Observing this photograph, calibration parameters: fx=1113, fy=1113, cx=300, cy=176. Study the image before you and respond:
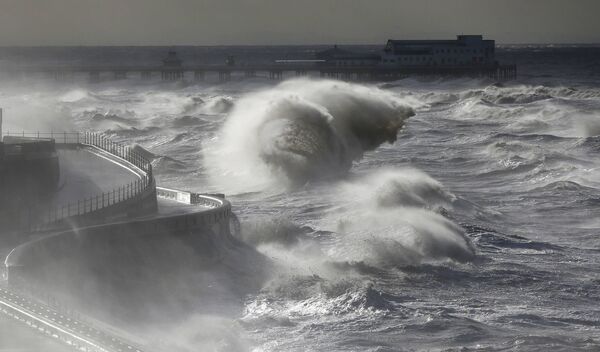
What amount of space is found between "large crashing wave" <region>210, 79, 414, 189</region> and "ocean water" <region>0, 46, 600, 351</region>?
13 centimetres

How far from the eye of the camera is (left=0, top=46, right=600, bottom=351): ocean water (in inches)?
918

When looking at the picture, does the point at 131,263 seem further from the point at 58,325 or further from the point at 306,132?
the point at 306,132

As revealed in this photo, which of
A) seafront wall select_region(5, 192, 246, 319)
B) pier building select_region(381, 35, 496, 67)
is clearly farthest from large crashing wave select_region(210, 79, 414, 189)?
pier building select_region(381, 35, 496, 67)

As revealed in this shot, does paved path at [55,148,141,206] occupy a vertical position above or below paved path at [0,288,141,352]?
above

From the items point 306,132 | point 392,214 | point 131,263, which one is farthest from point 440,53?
point 131,263

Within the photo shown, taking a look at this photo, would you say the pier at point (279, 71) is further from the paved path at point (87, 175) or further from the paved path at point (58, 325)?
the paved path at point (58, 325)

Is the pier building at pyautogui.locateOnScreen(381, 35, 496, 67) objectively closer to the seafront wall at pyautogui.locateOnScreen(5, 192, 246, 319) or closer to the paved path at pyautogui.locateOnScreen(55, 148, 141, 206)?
the paved path at pyautogui.locateOnScreen(55, 148, 141, 206)

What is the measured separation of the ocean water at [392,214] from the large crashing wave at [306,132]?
127mm

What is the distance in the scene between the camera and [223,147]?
57.5 meters

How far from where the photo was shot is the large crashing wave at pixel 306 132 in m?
49.1

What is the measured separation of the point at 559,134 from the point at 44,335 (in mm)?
52605

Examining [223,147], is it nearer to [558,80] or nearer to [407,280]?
[407,280]

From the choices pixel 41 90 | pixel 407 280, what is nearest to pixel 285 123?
pixel 407 280

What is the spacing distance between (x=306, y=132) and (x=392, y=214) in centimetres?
1754
